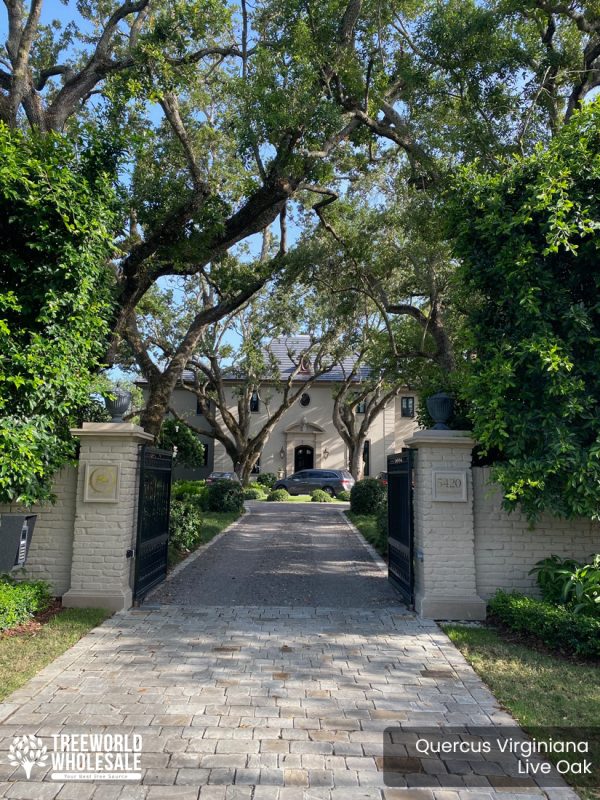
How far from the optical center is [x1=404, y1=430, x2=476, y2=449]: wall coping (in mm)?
6828

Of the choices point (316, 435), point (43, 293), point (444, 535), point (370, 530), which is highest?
point (316, 435)

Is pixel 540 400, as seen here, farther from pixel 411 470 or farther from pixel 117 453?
pixel 117 453

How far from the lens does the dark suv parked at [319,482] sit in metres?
28.2

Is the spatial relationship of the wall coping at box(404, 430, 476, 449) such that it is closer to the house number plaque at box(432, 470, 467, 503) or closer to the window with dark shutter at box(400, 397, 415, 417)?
the house number plaque at box(432, 470, 467, 503)

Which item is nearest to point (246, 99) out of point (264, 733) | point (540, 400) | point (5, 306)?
point (5, 306)

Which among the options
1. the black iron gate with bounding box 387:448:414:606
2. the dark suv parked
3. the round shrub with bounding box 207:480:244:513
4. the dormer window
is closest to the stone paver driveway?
the black iron gate with bounding box 387:448:414:606

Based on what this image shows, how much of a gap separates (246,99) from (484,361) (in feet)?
19.8

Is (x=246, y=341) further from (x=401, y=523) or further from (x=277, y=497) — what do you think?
(x=401, y=523)

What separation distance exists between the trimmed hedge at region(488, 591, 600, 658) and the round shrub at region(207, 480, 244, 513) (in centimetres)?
1276

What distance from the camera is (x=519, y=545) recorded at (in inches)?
266

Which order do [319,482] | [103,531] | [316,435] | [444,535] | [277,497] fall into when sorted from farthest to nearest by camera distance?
[316,435] → [319,482] → [277,497] → [103,531] → [444,535]

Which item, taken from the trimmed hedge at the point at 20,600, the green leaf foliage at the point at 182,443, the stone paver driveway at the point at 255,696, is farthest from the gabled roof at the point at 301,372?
the trimmed hedge at the point at 20,600

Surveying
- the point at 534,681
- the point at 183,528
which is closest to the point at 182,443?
the point at 183,528

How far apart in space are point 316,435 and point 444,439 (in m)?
28.6
